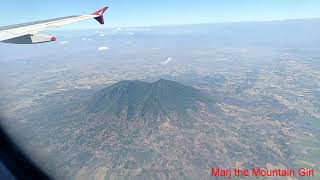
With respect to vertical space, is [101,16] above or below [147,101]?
above

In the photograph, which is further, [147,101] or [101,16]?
[147,101]

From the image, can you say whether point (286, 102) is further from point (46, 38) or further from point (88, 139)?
point (46, 38)

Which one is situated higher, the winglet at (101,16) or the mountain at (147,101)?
the winglet at (101,16)

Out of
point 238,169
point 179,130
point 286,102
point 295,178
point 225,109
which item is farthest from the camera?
point 286,102

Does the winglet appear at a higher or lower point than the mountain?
higher

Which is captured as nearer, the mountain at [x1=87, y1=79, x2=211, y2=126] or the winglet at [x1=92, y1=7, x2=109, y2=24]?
the winglet at [x1=92, y1=7, x2=109, y2=24]

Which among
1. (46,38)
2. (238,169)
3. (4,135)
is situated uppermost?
(46,38)

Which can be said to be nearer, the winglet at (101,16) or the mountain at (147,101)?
the winglet at (101,16)

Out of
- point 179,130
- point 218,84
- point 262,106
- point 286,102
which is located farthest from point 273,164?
point 218,84
